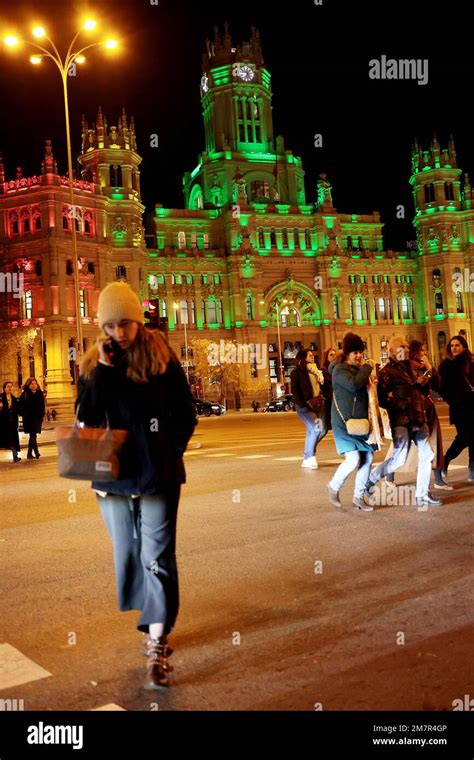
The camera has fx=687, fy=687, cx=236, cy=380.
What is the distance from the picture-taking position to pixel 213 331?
8244 cm

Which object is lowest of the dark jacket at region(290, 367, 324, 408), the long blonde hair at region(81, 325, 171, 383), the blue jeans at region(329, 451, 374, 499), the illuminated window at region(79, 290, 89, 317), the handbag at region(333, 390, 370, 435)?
the blue jeans at region(329, 451, 374, 499)

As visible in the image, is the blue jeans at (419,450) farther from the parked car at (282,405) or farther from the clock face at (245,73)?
the clock face at (245,73)

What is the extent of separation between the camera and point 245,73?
93.1 meters

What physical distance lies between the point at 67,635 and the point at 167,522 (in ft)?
3.91

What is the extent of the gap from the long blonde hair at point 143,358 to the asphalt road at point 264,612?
1.69m

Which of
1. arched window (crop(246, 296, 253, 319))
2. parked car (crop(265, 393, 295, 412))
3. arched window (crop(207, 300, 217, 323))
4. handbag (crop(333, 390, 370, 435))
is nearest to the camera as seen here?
handbag (crop(333, 390, 370, 435))

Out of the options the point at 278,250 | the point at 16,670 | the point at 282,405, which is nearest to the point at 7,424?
the point at 16,670

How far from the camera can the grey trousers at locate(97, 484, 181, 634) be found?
3941 mm

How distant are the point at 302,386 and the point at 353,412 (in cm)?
482

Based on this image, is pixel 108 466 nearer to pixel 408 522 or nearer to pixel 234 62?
pixel 408 522

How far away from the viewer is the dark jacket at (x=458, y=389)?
397 inches

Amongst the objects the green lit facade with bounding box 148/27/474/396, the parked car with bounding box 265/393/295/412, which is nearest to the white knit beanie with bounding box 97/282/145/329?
the parked car with bounding box 265/393/295/412

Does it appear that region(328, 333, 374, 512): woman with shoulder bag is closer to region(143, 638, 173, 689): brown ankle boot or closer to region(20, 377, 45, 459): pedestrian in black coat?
region(143, 638, 173, 689): brown ankle boot

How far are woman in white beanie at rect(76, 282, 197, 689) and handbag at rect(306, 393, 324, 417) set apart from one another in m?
8.90
